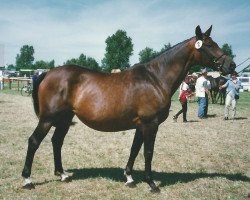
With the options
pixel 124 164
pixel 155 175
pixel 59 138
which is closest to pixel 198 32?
pixel 155 175

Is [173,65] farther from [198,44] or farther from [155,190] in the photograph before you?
[155,190]

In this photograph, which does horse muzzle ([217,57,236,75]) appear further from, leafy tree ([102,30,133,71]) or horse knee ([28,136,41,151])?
leafy tree ([102,30,133,71])

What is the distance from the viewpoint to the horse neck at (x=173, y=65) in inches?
245

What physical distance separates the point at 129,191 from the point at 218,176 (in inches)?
87.0

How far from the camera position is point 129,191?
20.0 feet

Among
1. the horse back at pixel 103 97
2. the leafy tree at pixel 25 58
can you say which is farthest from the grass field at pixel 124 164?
the leafy tree at pixel 25 58

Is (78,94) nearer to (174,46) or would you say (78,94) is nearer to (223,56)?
(174,46)

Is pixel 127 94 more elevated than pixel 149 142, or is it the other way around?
pixel 127 94

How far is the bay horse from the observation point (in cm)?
600

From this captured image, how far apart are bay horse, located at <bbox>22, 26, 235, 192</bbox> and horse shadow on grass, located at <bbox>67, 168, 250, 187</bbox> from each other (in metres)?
0.56

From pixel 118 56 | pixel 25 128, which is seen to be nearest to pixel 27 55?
pixel 118 56

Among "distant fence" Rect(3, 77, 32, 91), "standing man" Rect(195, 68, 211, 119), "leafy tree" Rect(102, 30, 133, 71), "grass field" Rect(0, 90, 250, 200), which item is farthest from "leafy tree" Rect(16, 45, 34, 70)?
"grass field" Rect(0, 90, 250, 200)

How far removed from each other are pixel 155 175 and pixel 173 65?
251cm

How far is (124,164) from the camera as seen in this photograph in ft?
26.4
